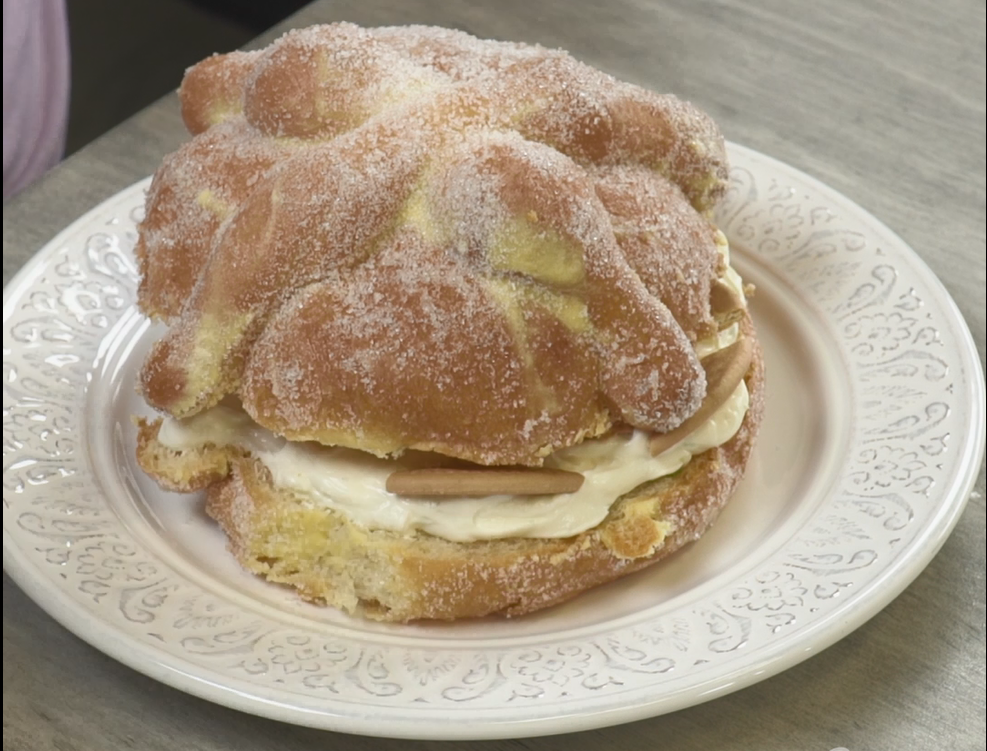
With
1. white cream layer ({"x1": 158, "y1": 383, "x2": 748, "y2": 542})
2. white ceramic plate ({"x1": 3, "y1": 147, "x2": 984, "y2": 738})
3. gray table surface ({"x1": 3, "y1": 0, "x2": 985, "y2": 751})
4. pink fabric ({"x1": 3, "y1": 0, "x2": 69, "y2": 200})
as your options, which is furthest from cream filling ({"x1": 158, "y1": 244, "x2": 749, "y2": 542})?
pink fabric ({"x1": 3, "y1": 0, "x2": 69, "y2": 200})

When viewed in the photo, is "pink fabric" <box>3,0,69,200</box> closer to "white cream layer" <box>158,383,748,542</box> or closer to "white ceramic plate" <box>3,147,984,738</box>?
"white ceramic plate" <box>3,147,984,738</box>

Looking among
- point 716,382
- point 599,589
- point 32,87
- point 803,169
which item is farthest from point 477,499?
point 32,87

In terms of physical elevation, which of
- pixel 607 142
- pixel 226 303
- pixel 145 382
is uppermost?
pixel 607 142

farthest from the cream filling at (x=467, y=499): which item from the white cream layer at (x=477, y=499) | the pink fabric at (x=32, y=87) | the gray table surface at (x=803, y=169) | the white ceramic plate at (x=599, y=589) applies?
the pink fabric at (x=32, y=87)

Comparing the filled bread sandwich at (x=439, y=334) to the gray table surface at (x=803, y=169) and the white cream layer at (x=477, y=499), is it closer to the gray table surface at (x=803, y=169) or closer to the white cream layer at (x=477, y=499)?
the white cream layer at (x=477, y=499)

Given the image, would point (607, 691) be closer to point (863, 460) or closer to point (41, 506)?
point (863, 460)

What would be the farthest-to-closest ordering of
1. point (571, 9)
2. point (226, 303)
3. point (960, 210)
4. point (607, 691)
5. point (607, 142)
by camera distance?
point (571, 9) → point (960, 210) → point (607, 142) → point (226, 303) → point (607, 691)

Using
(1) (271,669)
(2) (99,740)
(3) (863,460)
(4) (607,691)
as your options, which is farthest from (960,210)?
(2) (99,740)

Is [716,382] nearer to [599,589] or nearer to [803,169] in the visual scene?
[599,589]
